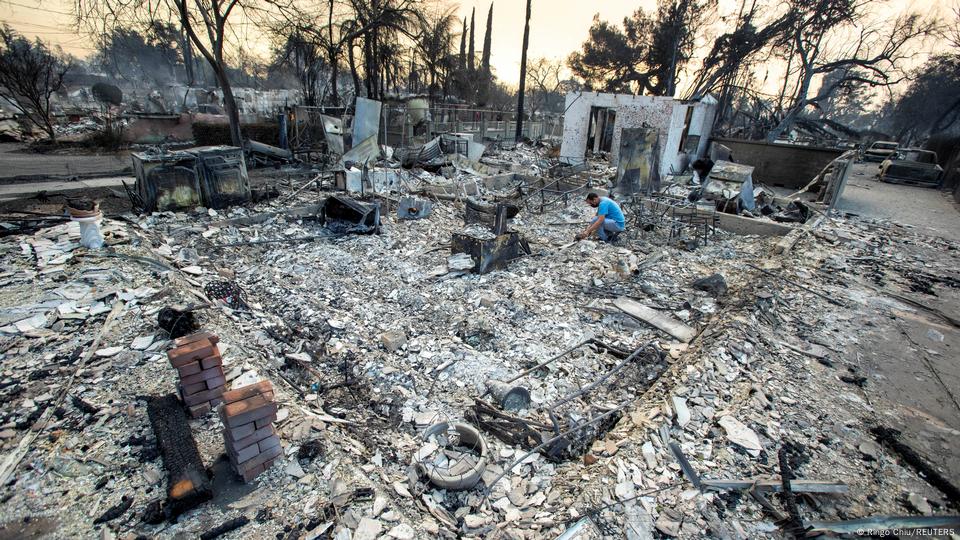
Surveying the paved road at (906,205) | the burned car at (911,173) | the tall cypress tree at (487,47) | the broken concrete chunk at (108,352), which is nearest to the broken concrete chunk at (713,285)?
the broken concrete chunk at (108,352)

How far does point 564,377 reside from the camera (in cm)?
423

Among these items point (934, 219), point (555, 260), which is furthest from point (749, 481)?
point (934, 219)

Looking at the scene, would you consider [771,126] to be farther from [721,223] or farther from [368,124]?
[368,124]

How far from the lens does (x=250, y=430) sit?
2.56 metres

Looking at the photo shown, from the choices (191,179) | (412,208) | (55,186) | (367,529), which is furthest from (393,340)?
(55,186)

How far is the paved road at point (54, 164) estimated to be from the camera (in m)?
10.3

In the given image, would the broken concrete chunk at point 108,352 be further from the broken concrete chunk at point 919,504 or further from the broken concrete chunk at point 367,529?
the broken concrete chunk at point 919,504

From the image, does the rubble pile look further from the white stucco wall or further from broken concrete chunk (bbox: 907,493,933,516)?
the white stucco wall

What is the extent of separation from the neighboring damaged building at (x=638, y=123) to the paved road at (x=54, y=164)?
50.1 feet

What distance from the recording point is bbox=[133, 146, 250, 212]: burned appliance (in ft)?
24.5

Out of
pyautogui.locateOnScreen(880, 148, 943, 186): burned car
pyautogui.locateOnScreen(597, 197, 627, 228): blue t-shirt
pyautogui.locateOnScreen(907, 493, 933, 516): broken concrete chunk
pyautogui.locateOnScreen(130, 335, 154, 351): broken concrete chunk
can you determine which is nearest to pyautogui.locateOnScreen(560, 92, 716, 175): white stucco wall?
pyautogui.locateOnScreen(880, 148, 943, 186): burned car

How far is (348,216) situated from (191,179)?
3.11 metres

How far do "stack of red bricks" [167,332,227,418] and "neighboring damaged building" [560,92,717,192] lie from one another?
13.4 m

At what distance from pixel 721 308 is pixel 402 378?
15.0 feet
